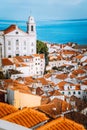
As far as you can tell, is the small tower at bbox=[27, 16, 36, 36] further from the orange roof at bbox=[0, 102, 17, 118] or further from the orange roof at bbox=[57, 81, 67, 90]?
the orange roof at bbox=[0, 102, 17, 118]

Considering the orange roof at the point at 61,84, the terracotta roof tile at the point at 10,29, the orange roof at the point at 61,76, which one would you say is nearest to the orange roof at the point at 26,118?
the orange roof at the point at 61,84

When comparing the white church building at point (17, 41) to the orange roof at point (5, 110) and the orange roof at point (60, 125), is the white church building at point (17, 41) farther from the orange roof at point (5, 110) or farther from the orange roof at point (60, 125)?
the orange roof at point (60, 125)

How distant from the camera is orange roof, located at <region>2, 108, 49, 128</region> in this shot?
3.25 feet

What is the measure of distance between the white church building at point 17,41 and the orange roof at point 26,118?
23.8ft

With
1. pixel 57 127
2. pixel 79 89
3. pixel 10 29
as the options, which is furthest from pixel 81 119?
pixel 10 29

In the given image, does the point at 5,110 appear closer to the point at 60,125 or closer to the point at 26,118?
the point at 26,118

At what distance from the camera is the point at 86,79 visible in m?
6.35

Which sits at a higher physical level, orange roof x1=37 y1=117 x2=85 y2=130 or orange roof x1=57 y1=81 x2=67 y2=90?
orange roof x1=37 y1=117 x2=85 y2=130

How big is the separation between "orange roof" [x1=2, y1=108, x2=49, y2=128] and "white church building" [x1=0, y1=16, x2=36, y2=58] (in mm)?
7261

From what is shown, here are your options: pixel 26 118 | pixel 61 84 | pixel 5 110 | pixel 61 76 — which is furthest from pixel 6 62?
pixel 26 118

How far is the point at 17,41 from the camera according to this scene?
28.2 feet

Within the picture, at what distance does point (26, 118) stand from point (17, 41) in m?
7.64

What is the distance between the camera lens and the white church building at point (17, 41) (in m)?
8.38

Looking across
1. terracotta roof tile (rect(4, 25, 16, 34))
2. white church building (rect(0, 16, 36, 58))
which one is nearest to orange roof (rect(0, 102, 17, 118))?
white church building (rect(0, 16, 36, 58))
